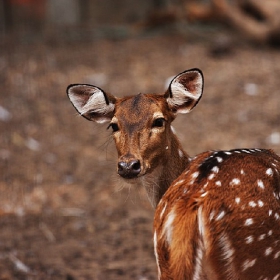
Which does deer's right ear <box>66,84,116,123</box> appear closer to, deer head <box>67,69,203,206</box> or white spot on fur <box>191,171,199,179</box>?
deer head <box>67,69,203,206</box>

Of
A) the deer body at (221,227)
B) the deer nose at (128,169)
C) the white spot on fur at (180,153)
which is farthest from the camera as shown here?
the white spot on fur at (180,153)

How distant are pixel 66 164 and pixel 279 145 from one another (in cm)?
243

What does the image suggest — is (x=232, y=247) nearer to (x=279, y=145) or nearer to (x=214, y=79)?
(x=279, y=145)

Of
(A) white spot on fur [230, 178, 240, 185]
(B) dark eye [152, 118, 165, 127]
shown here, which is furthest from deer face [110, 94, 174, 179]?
(A) white spot on fur [230, 178, 240, 185]

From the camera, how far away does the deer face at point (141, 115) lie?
422 centimetres

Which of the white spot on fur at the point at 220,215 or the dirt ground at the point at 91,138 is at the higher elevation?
the white spot on fur at the point at 220,215

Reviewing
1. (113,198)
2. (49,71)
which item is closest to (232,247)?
(113,198)

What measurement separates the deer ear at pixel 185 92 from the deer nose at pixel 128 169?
601 millimetres

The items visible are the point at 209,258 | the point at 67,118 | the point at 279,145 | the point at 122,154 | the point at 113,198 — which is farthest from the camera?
the point at 67,118

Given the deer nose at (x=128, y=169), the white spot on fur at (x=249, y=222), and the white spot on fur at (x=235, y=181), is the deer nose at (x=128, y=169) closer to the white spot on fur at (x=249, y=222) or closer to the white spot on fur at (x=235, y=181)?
the white spot on fur at (x=235, y=181)

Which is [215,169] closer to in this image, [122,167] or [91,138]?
[122,167]

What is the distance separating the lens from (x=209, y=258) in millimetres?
3395

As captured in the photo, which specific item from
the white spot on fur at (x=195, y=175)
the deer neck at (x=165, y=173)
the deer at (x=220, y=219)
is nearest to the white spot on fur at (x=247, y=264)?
the deer at (x=220, y=219)

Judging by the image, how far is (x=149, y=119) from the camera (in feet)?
14.3
